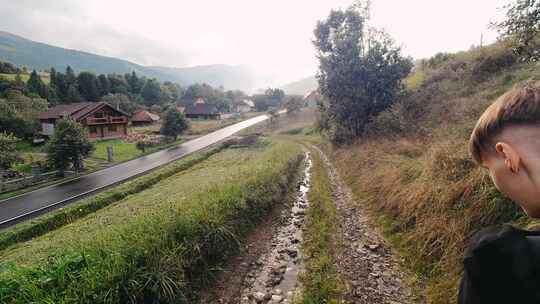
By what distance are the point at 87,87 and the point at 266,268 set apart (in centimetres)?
8147

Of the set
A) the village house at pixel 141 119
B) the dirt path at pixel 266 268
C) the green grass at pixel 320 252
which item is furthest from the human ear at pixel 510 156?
the village house at pixel 141 119

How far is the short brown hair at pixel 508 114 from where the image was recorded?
1.04m

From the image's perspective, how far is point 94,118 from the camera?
132 feet

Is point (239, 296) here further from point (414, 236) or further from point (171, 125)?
point (171, 125)

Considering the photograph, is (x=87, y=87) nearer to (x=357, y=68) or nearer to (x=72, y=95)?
(x=72, y=95)

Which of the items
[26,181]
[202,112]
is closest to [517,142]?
[26,181]

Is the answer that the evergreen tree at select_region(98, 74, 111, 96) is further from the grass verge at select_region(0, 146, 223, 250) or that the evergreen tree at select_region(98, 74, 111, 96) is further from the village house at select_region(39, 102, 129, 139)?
the grass verge at select_region(0, 146, 223, 250)

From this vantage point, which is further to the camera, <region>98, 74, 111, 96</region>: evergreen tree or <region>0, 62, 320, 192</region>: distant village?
<region>98, 74, 111, 96</region>: evergreen tree

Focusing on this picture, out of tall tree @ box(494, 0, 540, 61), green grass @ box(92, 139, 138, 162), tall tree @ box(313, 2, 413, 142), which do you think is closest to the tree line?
tall tree @ box(313, 2, 413, 142)

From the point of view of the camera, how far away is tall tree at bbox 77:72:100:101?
66562 mm

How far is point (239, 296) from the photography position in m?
5.59

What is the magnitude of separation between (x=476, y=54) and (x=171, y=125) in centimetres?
3705

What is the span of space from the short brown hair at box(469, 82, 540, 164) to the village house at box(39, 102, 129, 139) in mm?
47281

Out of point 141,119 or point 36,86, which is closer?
point 36,86
